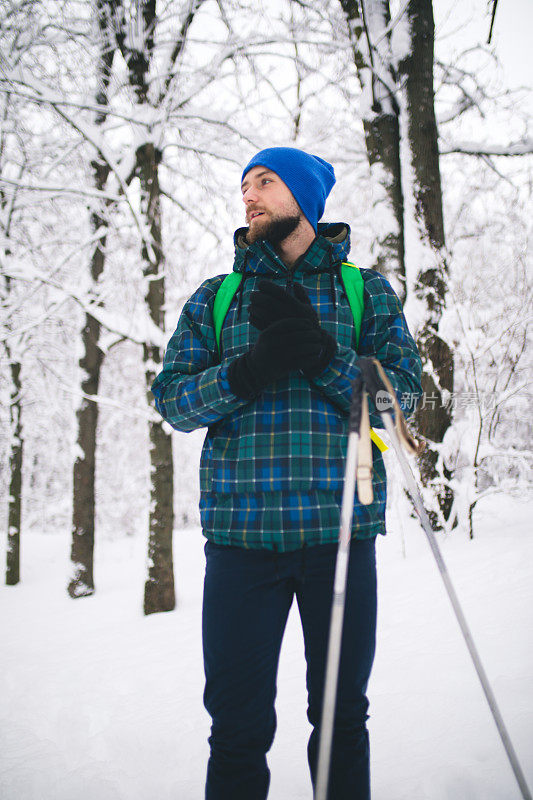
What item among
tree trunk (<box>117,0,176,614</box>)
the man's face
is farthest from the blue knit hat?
tree trunk (<box>117,0,176,614</box>)

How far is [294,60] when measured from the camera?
16.7ft

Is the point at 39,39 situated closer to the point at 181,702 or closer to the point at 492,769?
the point at 181,702

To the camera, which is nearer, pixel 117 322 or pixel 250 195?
pixel 250 195

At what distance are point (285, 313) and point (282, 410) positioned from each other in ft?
0.93

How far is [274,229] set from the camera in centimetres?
145

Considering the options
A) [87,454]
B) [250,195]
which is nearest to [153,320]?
[87,454]

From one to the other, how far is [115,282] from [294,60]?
4.67 metres

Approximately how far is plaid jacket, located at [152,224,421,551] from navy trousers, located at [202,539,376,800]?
7 centimetres

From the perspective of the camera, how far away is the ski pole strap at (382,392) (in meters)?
1.16

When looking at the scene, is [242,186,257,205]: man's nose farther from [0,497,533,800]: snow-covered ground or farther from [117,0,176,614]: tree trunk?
[117,0,176,614]: tree trunk

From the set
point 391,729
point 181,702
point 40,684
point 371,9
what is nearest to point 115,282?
point 371,9

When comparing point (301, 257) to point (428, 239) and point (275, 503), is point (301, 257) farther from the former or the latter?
point (428, 239)

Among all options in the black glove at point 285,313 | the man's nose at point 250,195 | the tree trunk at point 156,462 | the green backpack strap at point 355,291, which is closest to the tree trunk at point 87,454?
the tree trunk at point 156,462

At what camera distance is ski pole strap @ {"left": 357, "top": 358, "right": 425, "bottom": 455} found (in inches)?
45.7
